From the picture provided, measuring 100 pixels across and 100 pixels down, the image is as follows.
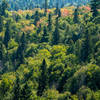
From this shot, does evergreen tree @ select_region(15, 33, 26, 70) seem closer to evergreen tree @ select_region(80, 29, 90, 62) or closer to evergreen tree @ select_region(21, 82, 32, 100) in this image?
evergreen tree @ select_region(80, 29, 90, 62)

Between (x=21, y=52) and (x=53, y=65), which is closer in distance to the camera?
(x=53, y=65)

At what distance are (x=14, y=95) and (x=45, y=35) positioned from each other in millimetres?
43129

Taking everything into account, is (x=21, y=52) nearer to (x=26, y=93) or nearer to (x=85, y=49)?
(x=85, y=49)

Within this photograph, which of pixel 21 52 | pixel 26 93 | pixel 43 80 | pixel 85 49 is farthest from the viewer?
pixel 21 52

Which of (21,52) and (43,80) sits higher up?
(21,52)

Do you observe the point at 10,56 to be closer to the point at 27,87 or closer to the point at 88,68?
the point at 27,87

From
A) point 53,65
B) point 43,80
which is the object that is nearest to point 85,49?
point 53,65

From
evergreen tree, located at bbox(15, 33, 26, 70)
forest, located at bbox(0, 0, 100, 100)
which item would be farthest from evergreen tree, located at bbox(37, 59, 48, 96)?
evergreen tree, located at bbox(15, 33, 26, 70)

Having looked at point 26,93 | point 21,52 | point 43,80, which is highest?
point 21,52

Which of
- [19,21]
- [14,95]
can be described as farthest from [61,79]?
[19,21]

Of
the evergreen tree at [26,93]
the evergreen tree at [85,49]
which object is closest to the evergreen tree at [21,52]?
the evergreen tree at [85,49]

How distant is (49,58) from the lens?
64500 millimetres

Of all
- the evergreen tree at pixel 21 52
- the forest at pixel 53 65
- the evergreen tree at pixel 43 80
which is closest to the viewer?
the forest at pixel 53 65

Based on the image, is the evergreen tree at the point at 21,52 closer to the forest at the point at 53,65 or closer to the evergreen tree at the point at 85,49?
the forest at the point at 53,65
